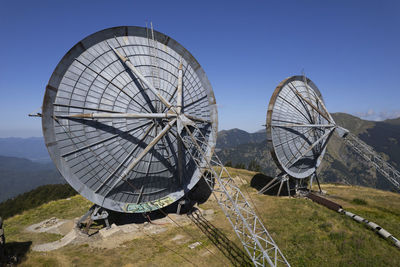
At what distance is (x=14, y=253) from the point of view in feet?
78.0

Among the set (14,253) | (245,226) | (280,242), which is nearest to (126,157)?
(14,253)

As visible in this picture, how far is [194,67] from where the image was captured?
32.2 metres

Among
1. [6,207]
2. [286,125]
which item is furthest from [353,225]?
[6,207]

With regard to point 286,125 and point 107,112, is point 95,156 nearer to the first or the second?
point 107,112

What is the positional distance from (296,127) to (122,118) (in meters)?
31.6

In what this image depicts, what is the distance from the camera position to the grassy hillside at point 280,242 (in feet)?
71.9

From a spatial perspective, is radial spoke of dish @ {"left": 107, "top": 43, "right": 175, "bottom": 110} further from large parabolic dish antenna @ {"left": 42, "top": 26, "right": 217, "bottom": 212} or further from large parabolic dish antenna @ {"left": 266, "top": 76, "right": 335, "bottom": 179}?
large parabolic dish antenna @ {"left": 266, "top": 76, "right": 335, "bottom": 179}

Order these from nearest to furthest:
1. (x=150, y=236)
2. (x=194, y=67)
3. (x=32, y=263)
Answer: (x=32, y=263) → (x=150, y=236) → (x=194, y=67)

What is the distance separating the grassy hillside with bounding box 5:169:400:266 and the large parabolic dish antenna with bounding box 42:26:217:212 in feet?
17.4

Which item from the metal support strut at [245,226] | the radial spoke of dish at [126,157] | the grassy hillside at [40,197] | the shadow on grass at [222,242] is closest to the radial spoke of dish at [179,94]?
the metal support strut at [245,226]

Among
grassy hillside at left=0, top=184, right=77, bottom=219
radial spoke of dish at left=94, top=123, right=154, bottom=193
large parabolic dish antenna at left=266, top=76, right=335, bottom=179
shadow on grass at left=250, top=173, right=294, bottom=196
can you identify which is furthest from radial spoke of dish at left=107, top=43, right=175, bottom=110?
grassy hillside at left=0, top=184, right=77, bottom=219

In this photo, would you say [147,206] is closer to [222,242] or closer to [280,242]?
[222,242]

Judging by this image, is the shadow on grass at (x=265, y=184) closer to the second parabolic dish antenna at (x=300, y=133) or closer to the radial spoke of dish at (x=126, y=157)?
the second parabolic dish antenna at (x=300, y=133)

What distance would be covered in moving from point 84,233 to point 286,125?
35.3m
